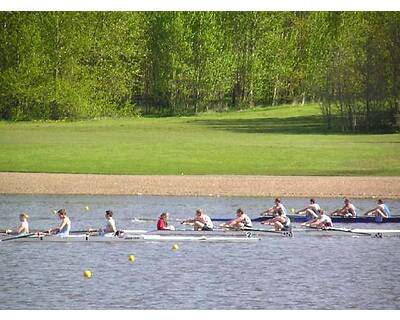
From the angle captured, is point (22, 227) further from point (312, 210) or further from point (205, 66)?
point (312, 210)

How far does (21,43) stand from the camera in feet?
61.5

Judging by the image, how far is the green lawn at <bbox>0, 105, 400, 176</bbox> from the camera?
62.7 feet

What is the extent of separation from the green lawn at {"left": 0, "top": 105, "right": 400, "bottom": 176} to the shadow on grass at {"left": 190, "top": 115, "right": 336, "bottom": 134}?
1 centimetres

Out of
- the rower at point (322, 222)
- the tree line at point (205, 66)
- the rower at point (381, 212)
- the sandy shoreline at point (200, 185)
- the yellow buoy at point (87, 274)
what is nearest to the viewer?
the yellow buoy at point (87, 274)

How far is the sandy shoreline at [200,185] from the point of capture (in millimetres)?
19750

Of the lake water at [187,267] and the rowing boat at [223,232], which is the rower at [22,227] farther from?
the rowing boat at [223,232]

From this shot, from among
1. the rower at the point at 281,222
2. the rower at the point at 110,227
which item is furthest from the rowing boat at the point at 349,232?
the rower at the point at 110,227

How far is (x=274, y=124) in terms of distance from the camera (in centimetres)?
1964

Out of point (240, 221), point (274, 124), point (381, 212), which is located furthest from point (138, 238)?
point (381, 212)

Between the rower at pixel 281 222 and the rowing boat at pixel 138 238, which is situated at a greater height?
the rower at pixel 281 222

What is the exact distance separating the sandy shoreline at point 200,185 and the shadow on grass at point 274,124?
744 mm

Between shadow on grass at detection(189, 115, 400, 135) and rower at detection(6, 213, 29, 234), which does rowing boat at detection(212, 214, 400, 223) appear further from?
rower at detection(6, 213, 29, 234)

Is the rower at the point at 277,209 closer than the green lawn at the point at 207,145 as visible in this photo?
No

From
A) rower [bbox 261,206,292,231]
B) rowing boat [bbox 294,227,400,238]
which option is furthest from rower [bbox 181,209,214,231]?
rowing boat [bbox 294,227,400,238]
